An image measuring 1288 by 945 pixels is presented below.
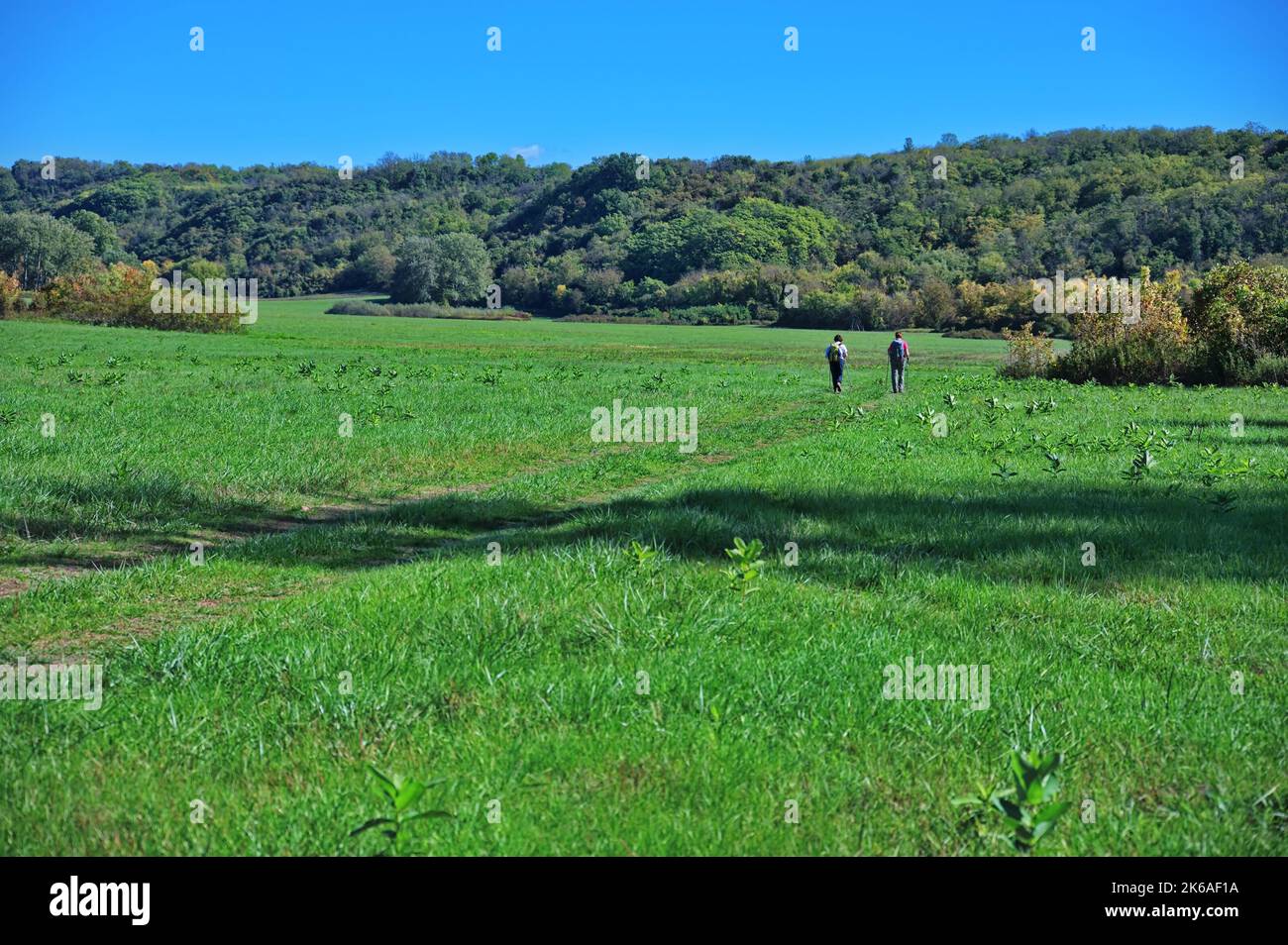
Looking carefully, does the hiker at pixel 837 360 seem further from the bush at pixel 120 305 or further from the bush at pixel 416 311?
the bush at pixel 416 311

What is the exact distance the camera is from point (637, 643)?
6.13 meters

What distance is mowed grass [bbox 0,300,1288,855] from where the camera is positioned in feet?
13.2

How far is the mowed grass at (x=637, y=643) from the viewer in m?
4.04

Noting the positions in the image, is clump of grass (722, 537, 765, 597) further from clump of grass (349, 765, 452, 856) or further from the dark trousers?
the dark trousers

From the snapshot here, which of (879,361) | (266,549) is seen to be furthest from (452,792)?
(879,361)

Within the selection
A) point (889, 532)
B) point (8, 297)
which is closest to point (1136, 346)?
point (889, 532)

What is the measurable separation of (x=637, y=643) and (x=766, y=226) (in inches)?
5297

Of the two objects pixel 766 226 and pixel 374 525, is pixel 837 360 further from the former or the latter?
pixel 766 226

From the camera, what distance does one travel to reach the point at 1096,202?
114500 millimetres

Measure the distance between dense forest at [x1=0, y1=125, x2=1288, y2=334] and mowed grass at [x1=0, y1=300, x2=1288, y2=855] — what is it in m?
76.9

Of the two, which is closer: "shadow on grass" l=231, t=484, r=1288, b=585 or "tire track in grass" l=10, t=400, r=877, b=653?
"tire track in grass" l=10, t=400, r=877, b=653

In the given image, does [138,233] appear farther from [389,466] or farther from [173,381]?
[389,466]
